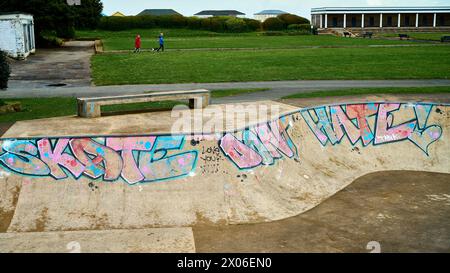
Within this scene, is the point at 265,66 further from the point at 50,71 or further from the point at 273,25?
the point at 273,25

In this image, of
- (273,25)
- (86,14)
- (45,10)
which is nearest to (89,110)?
(45,10)

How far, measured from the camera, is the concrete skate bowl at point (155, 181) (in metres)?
10.5

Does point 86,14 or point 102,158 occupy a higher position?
point 86,14

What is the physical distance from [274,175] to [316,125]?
2.92m

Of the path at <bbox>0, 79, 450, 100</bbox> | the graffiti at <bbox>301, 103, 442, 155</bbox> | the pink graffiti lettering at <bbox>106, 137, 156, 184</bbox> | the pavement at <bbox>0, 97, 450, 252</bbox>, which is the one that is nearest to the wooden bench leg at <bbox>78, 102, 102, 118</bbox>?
the pavement at <bbox>0, 97, 450, 252</bbox>

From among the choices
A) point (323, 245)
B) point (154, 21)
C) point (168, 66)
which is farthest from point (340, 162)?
point (154, 21)

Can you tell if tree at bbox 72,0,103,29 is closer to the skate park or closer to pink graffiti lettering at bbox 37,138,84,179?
the skate park

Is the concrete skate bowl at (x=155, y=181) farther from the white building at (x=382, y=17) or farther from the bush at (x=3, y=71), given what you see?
the white building at (x=382, y=17)

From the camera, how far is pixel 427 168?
14656 mm

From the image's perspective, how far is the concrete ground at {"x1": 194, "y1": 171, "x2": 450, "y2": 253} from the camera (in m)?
9.59

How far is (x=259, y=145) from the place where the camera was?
1234cm

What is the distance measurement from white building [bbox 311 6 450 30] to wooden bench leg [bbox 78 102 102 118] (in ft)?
269

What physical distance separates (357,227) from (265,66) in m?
21.7

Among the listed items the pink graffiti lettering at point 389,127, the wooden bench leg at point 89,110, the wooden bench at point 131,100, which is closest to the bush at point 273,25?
the wooden bench at point 131,100
